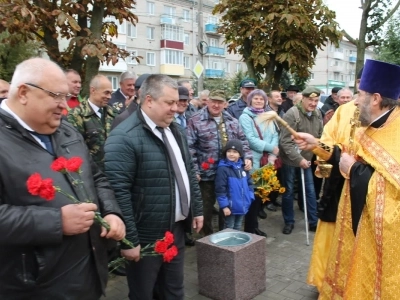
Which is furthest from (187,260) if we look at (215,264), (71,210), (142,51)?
(142,51)

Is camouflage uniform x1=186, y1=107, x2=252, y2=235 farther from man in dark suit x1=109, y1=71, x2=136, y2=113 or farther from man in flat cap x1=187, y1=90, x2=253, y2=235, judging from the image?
man in dark suit x1=109, y1=71, x2=136, y2=113

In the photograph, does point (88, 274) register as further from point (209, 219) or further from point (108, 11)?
point (108, 11)

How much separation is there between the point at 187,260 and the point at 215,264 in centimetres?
120

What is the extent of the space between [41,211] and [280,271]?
3.41 metres

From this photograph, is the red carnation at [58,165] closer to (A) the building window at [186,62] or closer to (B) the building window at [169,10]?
(B) the building window at [169,10]

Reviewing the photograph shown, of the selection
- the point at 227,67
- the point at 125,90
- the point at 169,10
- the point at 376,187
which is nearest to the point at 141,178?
the point at 376,187

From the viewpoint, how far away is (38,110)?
2.00 m

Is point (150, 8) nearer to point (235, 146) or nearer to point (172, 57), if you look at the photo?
point (172, 57)

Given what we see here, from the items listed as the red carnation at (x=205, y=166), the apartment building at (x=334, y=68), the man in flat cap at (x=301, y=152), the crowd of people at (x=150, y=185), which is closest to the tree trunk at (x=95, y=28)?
the crowd of people at (x=150, y=185)

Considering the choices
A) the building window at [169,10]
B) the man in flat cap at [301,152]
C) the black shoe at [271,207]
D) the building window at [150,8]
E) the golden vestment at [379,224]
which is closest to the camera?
the golden vestment at [379,224]

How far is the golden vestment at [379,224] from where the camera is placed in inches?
106

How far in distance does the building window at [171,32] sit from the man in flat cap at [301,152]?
36054 mm

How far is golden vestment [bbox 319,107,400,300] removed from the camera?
270 centimetres

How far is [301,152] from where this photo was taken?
5.73 meters
